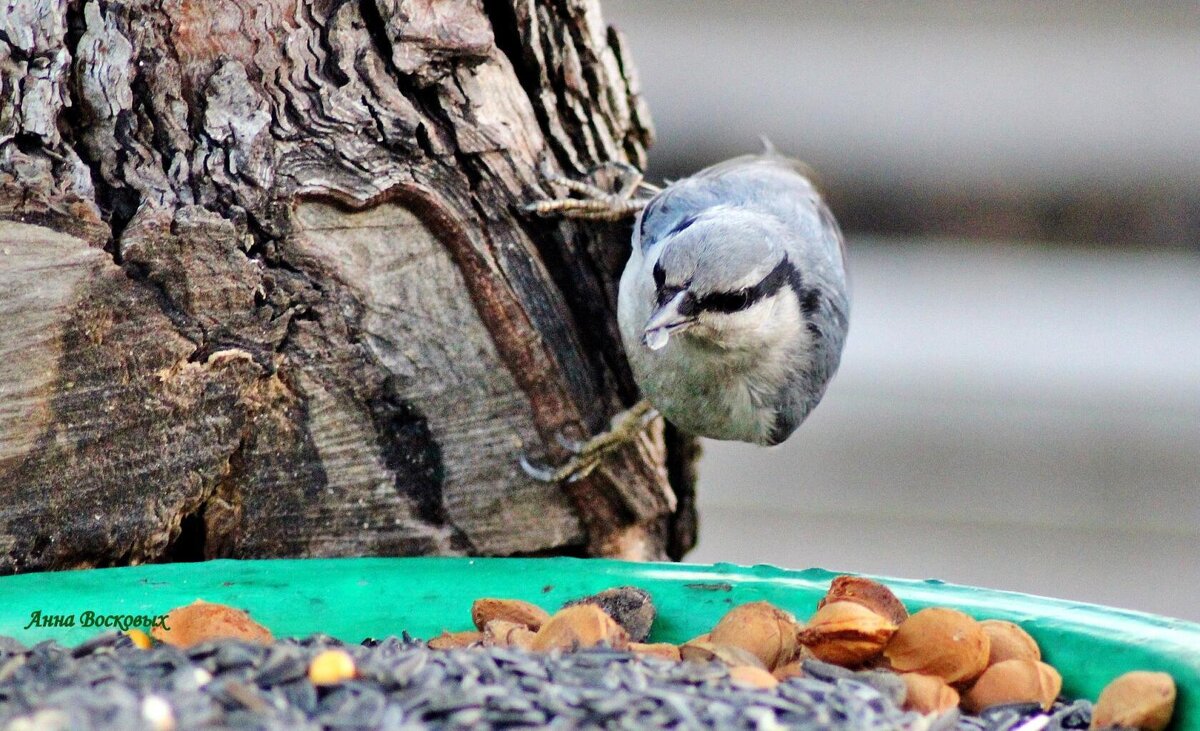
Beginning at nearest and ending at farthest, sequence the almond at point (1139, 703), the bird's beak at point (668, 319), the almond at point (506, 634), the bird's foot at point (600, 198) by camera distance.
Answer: the almond at point (1139, 703) < the almond at point (506, 634) < the bird's beak at point (668, 319) < the bird's foot at point (600, 198)

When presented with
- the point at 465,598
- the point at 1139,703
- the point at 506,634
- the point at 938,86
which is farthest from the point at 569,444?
the point at 938,86

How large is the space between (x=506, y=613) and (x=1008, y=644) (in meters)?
0.75

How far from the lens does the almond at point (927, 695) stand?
1976mm

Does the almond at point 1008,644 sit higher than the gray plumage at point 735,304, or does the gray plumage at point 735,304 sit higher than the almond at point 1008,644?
Result: the gray plumage at point 735,304

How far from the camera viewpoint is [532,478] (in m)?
2.86

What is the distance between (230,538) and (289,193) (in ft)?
2.09

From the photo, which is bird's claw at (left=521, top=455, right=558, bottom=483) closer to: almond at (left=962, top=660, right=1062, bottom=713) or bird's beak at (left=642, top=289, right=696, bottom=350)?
bird's beak at (left=642, top=289, right=696, bottom=350)

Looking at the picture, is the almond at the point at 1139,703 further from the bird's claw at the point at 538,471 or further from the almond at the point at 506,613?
the bird's claw at the point at 538,471

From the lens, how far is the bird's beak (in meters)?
2.54

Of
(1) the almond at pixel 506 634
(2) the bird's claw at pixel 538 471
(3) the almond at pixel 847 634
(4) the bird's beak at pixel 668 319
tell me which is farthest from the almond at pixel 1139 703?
(2) the bird's claw at pixel 538 471

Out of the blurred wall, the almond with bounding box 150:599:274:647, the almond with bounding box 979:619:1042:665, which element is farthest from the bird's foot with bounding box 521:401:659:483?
the blurred wall

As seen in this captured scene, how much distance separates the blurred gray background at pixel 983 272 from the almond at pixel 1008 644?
2.75 metres

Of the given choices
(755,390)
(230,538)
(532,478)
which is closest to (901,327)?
(755,390)

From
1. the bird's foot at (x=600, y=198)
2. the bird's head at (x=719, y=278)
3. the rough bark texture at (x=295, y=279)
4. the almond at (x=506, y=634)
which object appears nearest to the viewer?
the almond at (x=506, y=634)
